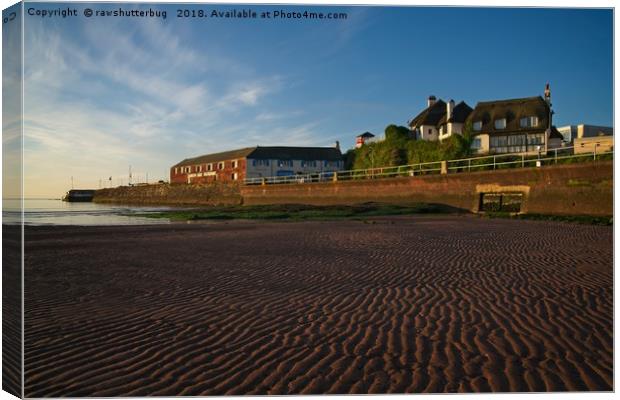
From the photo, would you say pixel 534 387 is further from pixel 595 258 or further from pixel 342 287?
pixel 595 258

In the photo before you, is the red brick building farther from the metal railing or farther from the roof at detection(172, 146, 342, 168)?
the metal railing

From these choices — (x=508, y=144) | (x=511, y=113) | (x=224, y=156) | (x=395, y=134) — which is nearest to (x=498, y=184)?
(x=395, y=134)

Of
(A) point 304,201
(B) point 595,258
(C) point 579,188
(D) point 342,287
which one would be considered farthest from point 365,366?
(A) point 304,201

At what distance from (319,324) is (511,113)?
63901 mm

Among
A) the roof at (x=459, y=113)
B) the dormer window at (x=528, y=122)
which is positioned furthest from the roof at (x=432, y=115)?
the dormer window at (x=528, y=122)

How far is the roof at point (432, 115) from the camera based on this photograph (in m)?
72.0

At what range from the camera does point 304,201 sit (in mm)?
46781

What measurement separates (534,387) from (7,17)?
192 inches

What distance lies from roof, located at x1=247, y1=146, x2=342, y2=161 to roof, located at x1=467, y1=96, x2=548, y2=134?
26894 mm

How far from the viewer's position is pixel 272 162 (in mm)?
81812

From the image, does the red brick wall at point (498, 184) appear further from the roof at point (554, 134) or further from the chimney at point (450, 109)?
the roof at point (554, 134)

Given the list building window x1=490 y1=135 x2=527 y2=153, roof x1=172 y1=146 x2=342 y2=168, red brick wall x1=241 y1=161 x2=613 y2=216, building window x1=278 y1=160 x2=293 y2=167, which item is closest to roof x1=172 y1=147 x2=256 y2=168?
roof x1=172 y1=146 x2=342 y2=168

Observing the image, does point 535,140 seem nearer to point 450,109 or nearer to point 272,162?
point 450,109

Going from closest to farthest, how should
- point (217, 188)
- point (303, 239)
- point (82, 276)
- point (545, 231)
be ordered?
point (82, 276), point (303, 239), point (545, 231), point (217, 188)
